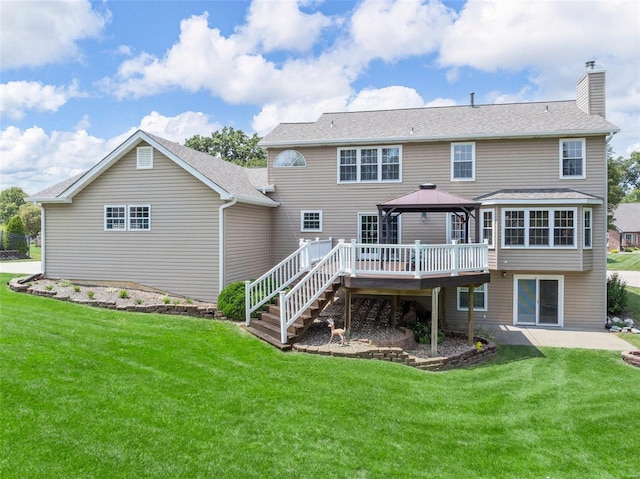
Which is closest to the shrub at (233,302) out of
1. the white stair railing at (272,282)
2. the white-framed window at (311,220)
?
the white stair railing at (272,282)

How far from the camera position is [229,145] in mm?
46469

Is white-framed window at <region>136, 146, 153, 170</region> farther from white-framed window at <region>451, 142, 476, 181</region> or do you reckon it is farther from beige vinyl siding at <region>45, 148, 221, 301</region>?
white-framed window at <region>451, 142, 476, 181</region>

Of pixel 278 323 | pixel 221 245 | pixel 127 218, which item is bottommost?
pixel 278 323

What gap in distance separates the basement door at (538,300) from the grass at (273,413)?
4.78m

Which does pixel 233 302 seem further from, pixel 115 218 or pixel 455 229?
pixel 455 229

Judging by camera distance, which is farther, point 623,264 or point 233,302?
point 623,264

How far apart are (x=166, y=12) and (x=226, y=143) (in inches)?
1338

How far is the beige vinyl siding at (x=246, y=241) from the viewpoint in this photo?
512 inches

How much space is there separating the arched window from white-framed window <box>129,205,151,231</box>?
5.20 meters

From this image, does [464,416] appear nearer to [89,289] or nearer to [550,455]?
[550,455]

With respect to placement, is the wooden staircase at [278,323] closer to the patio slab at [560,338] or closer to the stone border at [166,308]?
the stone border at [166,308]

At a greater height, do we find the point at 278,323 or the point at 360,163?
the point at 360,163

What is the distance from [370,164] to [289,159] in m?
3.25

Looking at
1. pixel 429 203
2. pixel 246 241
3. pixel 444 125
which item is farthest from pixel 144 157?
pixel 444 125
